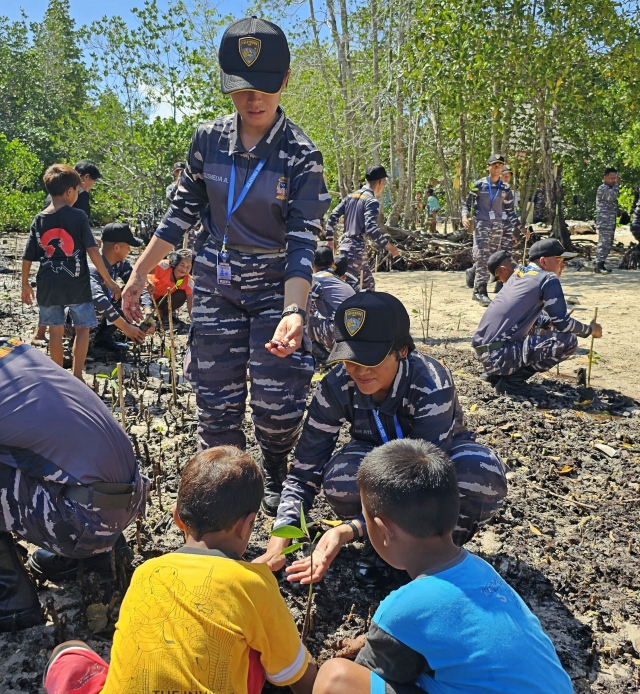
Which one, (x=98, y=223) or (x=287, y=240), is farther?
(x=98, y=223)

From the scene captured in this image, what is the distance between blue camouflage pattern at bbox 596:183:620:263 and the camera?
1342 cm

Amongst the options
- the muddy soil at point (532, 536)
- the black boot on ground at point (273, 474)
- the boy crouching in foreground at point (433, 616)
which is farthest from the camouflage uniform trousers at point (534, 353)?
the boy crouching in foreground at point (433, 616)

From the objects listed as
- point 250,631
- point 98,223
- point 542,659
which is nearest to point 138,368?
point 250,631

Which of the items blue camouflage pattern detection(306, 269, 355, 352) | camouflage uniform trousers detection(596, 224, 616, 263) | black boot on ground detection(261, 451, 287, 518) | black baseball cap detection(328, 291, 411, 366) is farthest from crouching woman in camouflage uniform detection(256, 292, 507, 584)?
camouflage uniform trousers detection(596, 224, 616, 263)

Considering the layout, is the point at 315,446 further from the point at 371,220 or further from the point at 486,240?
the point at 486,240

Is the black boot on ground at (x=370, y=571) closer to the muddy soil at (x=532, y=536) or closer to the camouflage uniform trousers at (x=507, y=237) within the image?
the muddy soil at (x=532, y=536)

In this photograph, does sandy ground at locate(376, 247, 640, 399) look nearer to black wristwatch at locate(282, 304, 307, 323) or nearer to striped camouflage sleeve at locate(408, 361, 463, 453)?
striped camouflage sleeve at locate(408, 361, 463, 453)

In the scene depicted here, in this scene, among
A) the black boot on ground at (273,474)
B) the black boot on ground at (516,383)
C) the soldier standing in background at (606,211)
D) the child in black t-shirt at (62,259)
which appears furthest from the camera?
the soldier standing in background at (606,211)

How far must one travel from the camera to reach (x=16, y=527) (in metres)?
2.71

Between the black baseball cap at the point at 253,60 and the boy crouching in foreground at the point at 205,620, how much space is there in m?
1.65

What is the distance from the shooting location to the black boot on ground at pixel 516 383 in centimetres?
581

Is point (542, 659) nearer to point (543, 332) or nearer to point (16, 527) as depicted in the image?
point (16, 527)

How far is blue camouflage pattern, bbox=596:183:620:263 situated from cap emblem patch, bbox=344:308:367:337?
1188cm

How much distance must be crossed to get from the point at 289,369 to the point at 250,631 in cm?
159
